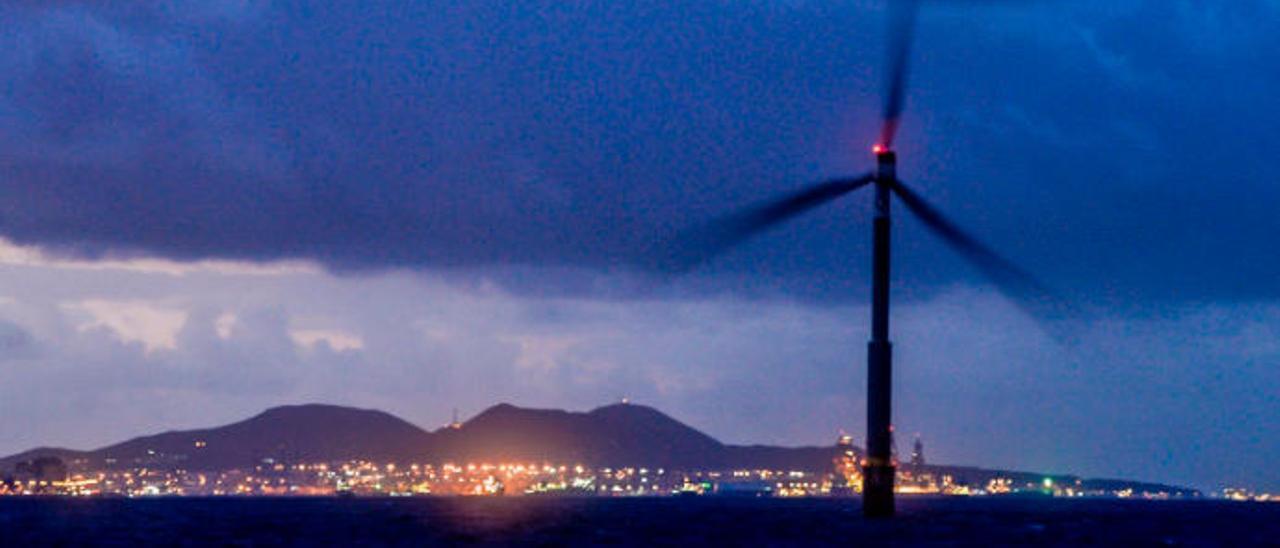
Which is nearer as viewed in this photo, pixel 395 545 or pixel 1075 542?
pixel 395 545

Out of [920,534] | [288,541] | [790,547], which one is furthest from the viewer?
[920,534]

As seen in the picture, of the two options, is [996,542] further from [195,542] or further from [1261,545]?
[195,542]

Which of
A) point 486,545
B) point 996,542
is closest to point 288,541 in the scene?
point 486,545

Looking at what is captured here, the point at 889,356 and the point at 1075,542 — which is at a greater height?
the point at 889,356

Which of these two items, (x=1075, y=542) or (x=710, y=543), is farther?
(x=1075, y=542)

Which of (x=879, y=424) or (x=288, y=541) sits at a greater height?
(x=879, y=424)

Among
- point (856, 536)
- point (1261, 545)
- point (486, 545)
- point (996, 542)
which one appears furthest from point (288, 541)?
point (1261, 545)

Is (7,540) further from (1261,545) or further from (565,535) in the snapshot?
(1261,545)

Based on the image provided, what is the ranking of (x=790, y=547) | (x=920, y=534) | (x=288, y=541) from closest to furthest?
(x=790, y=547), (x=288, y=541), (x=920, y=534)
